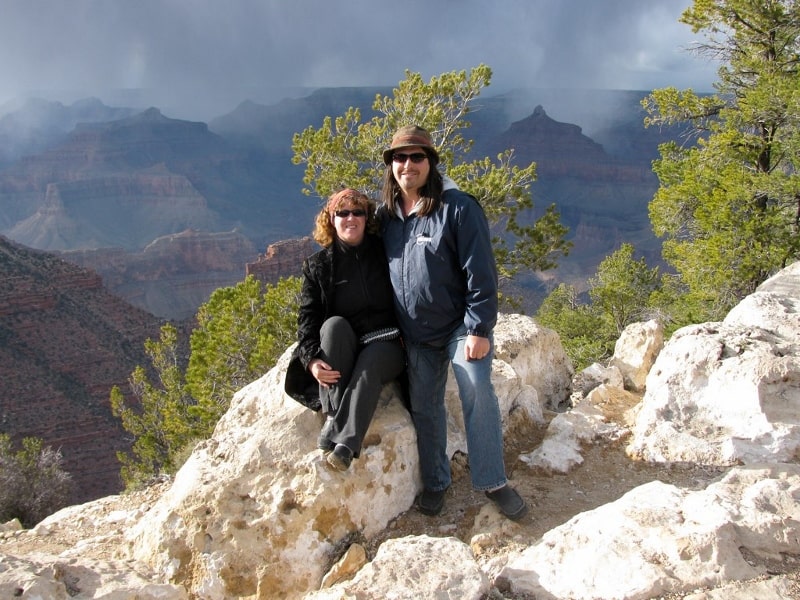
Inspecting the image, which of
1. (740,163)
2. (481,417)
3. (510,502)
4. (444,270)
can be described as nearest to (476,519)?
(510,502)

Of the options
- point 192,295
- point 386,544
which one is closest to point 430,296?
point 386,544

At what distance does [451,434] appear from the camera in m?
4.30

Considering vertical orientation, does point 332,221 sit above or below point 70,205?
below

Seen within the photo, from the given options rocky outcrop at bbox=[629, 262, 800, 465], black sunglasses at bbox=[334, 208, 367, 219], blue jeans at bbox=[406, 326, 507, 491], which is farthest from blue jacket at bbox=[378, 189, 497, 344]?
rocky outcrop at bbox=[629, 262, 800, 465]

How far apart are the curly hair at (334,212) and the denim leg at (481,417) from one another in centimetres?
83

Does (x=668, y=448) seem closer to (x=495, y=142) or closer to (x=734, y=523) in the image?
(x=734, y=523)

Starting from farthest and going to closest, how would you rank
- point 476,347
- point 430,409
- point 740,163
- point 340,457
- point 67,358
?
point 67,358 → point 740,163 → point 430,409 → point 340,457 → point 476,347

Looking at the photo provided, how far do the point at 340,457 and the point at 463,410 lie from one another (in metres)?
0.74

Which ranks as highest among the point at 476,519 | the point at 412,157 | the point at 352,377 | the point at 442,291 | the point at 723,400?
the point at 412,157

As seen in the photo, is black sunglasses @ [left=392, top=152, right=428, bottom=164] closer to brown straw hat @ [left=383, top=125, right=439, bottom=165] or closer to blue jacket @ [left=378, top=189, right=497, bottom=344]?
brown straw hat @ [left=383, top=125, right=439, bottom=165]

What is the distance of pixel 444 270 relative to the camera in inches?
132

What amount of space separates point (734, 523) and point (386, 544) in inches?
60.6

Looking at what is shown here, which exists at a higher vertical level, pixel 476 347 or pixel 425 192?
pixel 425 192

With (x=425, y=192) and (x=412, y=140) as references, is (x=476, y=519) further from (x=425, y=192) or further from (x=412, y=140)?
(x=412, y=140)
